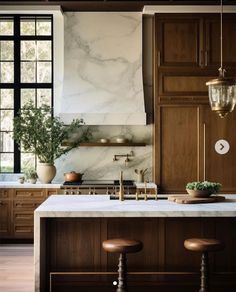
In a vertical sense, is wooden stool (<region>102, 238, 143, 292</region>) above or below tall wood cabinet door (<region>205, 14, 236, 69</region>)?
below

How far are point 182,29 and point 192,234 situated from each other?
11.9 feet

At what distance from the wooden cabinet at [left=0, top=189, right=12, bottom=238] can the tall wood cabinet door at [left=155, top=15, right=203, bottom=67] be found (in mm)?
2727

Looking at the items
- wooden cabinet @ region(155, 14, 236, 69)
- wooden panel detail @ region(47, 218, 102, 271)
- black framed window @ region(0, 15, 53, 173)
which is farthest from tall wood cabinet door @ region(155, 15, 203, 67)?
wooden panel detail @ region(47, 218, 102, 271)

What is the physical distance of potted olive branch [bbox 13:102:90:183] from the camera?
24.4 feet

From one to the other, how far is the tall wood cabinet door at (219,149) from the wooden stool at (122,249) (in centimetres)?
334

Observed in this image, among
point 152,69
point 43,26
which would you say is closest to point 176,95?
point 152,69

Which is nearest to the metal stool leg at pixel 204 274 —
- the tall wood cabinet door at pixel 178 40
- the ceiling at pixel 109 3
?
the tall wood cabinet door at pixel 178 40

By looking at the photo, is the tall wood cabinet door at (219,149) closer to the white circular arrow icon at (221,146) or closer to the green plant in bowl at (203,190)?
the white circular arrow icon at (221,146)

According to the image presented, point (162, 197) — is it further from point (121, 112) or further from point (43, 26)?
point (43, 26)

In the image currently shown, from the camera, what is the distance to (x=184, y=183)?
735 cm

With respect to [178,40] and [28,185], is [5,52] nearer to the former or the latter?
[28,185]

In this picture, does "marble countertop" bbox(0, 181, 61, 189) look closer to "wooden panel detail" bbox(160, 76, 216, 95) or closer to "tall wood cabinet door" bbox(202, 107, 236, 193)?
"wooden panel detail" bbox(160, 76, 216, 95)

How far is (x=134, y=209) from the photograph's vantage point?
4.27 meters

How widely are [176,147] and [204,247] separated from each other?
3372 millimetres
